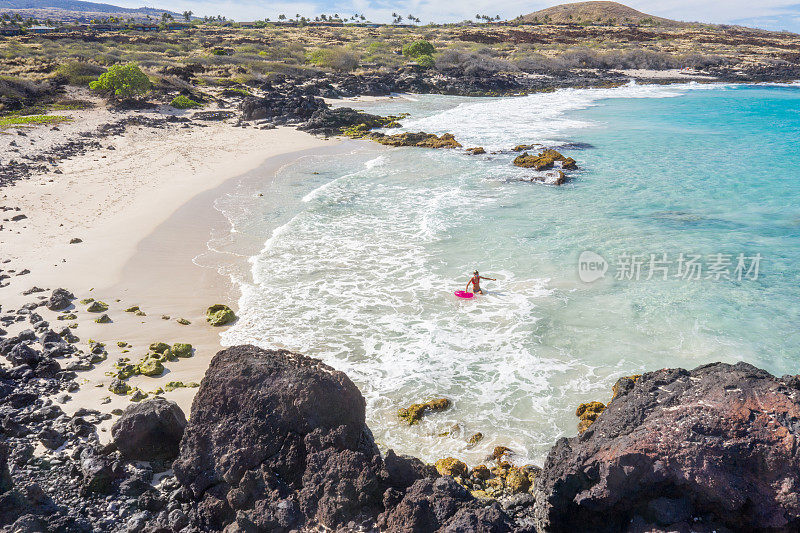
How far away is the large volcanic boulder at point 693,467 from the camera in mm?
5168

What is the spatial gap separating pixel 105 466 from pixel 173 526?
1.46 meters

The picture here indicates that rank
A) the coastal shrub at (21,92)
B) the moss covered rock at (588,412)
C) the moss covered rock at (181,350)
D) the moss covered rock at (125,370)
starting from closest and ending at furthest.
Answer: the moss covered rock at (588,412), the moss covered rock at (125,370), the moss covered rock at (181,350), the coastal shrub at (21,92)

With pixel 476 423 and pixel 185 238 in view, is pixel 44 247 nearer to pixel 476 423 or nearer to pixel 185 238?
pixel 185 238

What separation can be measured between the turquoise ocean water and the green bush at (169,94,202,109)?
1875 centimetres

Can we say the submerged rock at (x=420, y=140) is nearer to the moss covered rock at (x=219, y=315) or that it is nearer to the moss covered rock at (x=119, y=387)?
the moss covered rock at (x=219, y=315)

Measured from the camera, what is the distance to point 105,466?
6.84 metres

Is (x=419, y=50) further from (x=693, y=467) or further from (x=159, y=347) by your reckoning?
(x=693, y=467)

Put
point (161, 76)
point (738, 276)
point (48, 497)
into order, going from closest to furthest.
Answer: point (48, 497)
point (738, 276)
point (161, 76)

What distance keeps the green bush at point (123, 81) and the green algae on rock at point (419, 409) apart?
3901 cm

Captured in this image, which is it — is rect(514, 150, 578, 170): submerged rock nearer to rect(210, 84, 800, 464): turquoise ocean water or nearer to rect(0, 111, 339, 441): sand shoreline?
rect(210, 84, 800, 464): turquoise ocean water

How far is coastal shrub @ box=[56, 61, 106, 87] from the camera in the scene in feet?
134

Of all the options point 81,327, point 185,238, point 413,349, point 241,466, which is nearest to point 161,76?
point 185,238

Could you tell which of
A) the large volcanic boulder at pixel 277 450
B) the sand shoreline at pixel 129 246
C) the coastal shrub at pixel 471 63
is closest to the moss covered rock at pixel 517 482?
the large volcanic boulder at pixel 277 450

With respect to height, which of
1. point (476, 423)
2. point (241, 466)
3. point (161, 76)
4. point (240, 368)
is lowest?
point (476, 423)
